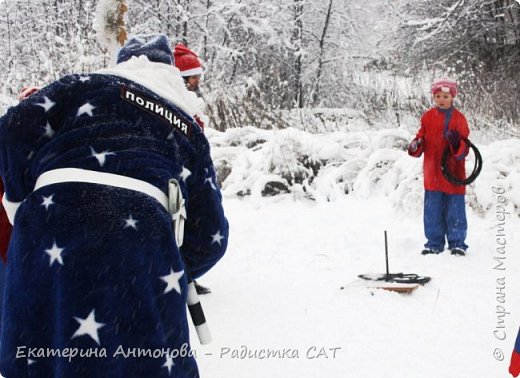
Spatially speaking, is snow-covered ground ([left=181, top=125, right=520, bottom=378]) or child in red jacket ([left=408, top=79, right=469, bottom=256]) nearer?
snow-covered ground ([left=181, top=125, right=520, bottom=378])

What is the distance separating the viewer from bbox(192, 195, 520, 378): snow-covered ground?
2.85 metres

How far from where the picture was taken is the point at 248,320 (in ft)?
11.5

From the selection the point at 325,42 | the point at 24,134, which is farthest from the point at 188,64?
the point at 325,42

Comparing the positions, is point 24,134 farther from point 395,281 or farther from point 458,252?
point 458,252

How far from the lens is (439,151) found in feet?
16.9

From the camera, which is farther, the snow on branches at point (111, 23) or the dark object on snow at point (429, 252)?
the dark object on snow at point (429, 252)

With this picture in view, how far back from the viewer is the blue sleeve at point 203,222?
1.69 metres

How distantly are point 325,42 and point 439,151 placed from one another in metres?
16.8

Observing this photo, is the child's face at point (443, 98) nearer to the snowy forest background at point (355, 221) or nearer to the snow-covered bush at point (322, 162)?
the snowy forest background at point (355, 221)

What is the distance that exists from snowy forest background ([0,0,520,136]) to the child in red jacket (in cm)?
588

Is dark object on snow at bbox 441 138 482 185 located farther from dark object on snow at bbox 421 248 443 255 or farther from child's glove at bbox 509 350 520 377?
child's glove at bbox 509 350 520 377

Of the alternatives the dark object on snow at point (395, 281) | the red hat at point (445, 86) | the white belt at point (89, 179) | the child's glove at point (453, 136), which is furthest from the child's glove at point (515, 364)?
the red hat at point (445, 86)

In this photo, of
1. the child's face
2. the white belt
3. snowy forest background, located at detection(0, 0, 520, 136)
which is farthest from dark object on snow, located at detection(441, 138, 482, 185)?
snowy forest background, located at detection(0, 0, 520, 136)

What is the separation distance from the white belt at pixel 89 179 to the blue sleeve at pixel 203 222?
0.22 m
